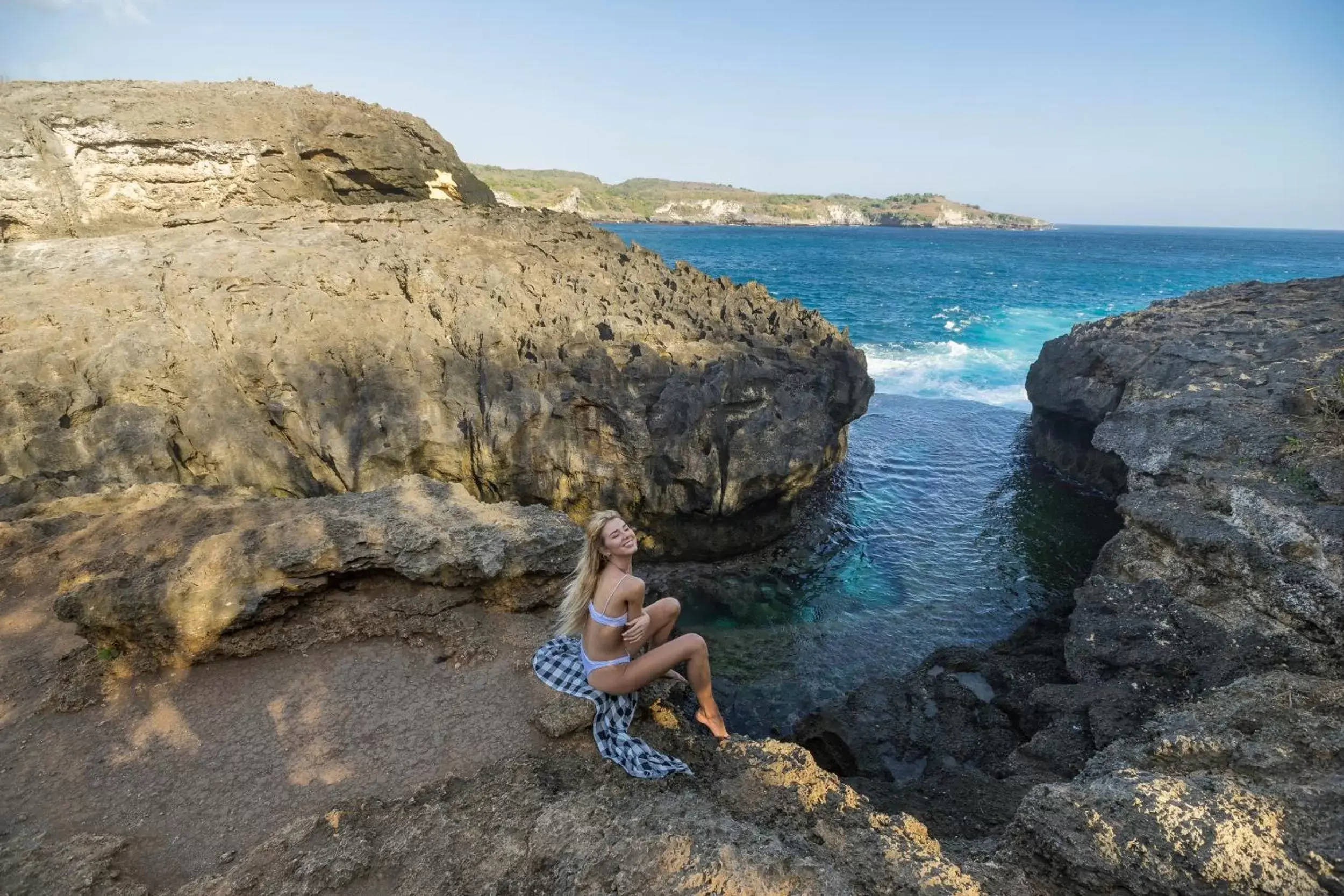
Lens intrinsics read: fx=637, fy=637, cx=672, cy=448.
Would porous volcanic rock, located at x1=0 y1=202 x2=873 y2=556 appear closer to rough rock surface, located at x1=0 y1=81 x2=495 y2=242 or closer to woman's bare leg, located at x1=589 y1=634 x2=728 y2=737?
rough rock surface, located at x1=0 y1=81 x2=495 y2=242

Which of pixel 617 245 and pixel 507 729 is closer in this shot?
pixel 507 729

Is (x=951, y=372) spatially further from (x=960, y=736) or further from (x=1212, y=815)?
(x=1212, y=815)

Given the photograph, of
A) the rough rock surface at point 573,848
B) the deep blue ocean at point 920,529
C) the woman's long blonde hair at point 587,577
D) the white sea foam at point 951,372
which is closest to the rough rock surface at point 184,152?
the deep blue ocean at point 920,529

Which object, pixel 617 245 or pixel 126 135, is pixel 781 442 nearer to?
pixel 617 245

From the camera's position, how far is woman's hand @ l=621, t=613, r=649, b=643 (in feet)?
15.4

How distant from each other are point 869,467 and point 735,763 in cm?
1369

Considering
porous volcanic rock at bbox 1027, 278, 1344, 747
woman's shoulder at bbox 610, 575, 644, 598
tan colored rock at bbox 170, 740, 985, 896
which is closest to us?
tan colored rock at bbox 170, 740, 985, 896

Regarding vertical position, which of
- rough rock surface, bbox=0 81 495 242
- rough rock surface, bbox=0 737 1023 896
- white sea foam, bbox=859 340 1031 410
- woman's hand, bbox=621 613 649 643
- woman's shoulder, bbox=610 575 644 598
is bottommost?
white sea foam, bbox=859 340 1031 410

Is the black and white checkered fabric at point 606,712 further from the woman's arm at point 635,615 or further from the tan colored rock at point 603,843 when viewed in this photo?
the woman's arm at point 635,615

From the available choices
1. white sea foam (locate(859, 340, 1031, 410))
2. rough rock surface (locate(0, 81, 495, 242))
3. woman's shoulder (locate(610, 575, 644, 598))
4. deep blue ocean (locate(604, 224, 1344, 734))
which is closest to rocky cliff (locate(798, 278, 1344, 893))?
deep blue ocean (locate(604, 224, 1344, 734))

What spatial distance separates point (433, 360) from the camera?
1170 cm

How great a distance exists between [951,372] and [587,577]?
2665 centimetres

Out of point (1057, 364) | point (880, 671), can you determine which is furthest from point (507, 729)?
point (1057, 364)

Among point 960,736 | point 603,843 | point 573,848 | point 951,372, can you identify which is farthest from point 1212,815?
point 951,372
